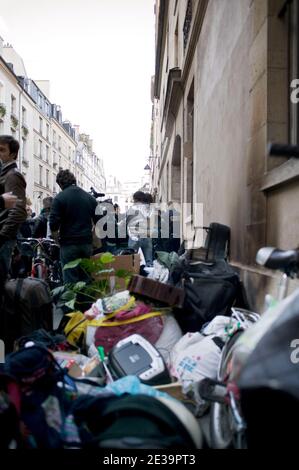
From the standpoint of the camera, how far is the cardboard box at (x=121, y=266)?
4.16 m

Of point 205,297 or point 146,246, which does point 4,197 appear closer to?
point 205,297


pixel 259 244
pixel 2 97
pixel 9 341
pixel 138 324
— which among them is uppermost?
pixel 2 97

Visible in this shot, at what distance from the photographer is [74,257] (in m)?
4.64

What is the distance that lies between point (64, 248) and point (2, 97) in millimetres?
26368

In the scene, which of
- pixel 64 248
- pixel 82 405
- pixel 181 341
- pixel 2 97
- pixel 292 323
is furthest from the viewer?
pixel 2 97

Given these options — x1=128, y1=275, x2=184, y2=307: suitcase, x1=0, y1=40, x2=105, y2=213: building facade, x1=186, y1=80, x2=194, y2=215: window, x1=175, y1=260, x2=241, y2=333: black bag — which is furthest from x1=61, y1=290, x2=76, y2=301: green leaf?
x1=0, y1=40, x2=105, y2=213: building facade

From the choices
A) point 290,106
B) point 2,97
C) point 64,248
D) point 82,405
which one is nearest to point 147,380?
point 82,405

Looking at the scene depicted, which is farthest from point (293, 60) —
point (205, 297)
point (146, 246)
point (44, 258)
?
point (44, 258)

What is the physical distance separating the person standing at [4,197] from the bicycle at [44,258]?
2727 millimetres

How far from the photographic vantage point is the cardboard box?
416 centimetres

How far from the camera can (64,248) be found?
468 cm

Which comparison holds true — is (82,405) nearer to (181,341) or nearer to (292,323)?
(292,323)

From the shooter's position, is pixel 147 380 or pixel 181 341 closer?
pixel 147 380

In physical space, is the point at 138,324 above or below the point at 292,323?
below
